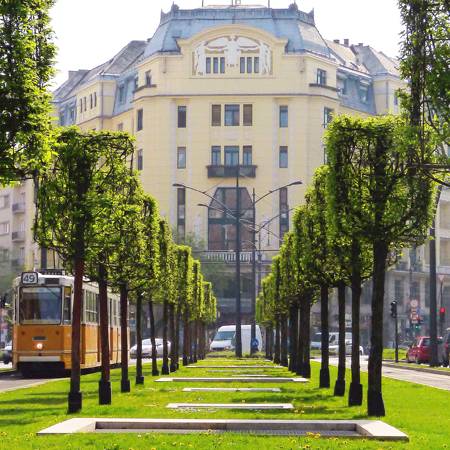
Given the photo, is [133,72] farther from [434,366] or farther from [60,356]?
[60,356]

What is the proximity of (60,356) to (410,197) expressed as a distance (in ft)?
80.5

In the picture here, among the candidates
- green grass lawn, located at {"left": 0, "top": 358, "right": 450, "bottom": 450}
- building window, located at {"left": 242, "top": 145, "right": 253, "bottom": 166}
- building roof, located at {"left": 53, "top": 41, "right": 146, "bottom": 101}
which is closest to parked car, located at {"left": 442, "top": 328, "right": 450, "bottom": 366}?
green grass lawn, located at {"left": 0, "top": 358, "right": 450, "bottom": 450}

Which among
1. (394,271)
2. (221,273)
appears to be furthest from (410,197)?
(394,271)

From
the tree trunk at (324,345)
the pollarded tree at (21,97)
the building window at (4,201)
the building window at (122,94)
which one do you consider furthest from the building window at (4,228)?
the pollarded tree at (21,97)

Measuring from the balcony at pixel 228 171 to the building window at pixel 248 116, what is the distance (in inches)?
166

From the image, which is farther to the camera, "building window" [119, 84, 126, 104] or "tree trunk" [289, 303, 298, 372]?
"building window" [119, 84, 126, 104]

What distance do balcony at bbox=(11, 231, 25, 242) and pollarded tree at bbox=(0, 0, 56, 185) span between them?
125 metres

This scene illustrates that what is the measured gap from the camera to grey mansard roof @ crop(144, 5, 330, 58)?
123 meters

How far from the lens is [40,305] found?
49031 mm

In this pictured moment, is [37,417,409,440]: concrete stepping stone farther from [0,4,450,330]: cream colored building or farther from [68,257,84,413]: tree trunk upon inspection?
[0,4,450,330]: cream colored building

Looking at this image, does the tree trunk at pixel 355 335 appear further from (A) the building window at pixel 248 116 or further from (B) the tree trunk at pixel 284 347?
(A) the building window at pixel 248 116

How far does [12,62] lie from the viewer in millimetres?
18438

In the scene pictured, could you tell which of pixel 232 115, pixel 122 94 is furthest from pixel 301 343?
pixel 122 94

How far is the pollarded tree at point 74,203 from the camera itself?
26.2 metres
